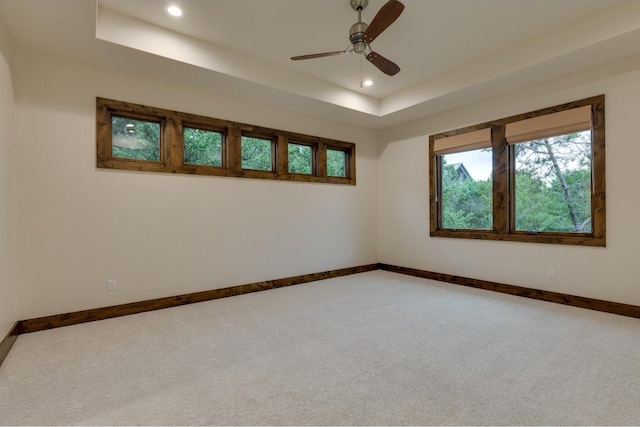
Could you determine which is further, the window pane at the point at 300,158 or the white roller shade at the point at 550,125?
the window pane at the point at 300,158

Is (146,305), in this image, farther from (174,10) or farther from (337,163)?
(337,163)

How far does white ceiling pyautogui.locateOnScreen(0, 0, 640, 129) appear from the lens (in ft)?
9.11

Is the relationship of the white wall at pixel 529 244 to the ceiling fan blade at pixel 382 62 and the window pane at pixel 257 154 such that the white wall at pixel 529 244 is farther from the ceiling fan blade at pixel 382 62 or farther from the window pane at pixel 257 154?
the window pane at pixel 257 154

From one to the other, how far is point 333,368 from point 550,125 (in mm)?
3785

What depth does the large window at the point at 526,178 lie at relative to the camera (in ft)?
11.6

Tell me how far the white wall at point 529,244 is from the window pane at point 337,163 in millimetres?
791

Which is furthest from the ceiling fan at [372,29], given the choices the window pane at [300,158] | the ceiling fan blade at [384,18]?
the window pane at [300,158]

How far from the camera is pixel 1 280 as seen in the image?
2459 millimetres

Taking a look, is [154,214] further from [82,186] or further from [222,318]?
[222,318]

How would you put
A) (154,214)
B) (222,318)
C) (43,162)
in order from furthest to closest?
(154,214), (222,318), (43,162)

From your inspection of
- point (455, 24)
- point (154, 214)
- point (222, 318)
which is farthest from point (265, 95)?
point (222, 318)

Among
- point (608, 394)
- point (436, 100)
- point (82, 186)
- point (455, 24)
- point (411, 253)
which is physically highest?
point (455, 24)

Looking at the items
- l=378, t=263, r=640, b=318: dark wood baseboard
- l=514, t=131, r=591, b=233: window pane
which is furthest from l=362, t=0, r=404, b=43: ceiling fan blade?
l=378, t=263, r=640, b=318: dark wood baseboard

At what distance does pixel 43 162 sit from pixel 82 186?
14.7 inches
